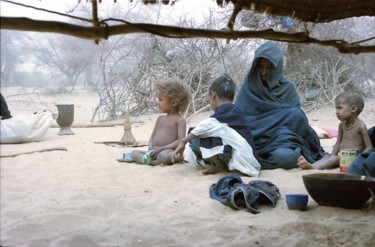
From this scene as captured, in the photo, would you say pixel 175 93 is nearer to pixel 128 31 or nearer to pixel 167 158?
pixel 167 158

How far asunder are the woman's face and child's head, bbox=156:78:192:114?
0.73 meters

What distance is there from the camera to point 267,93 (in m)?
4.29

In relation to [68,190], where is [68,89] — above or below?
below

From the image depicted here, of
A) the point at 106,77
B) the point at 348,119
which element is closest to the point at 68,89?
the point at 106,77

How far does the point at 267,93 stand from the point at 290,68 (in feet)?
16.2

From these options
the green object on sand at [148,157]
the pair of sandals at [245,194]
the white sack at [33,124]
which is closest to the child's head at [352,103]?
the pair of sandals at [245,194]

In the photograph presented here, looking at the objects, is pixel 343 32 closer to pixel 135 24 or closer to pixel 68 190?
pixel 68 190

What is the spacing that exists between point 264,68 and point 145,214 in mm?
2154

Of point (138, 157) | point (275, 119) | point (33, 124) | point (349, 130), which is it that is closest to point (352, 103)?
point (349, 130)

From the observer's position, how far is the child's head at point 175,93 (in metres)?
4.43

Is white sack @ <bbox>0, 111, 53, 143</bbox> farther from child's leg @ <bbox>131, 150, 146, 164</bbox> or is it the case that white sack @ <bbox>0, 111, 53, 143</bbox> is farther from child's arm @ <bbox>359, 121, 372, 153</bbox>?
child's arm @ <bbox>359, 121, 372, 153</bbox>

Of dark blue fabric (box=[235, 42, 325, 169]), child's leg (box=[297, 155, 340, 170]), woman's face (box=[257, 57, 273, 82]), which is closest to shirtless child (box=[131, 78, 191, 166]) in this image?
dark blue fabric (box=[235, 42, 325, 169])

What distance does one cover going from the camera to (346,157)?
3.53 meters

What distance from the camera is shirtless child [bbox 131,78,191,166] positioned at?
4316 millimetres
